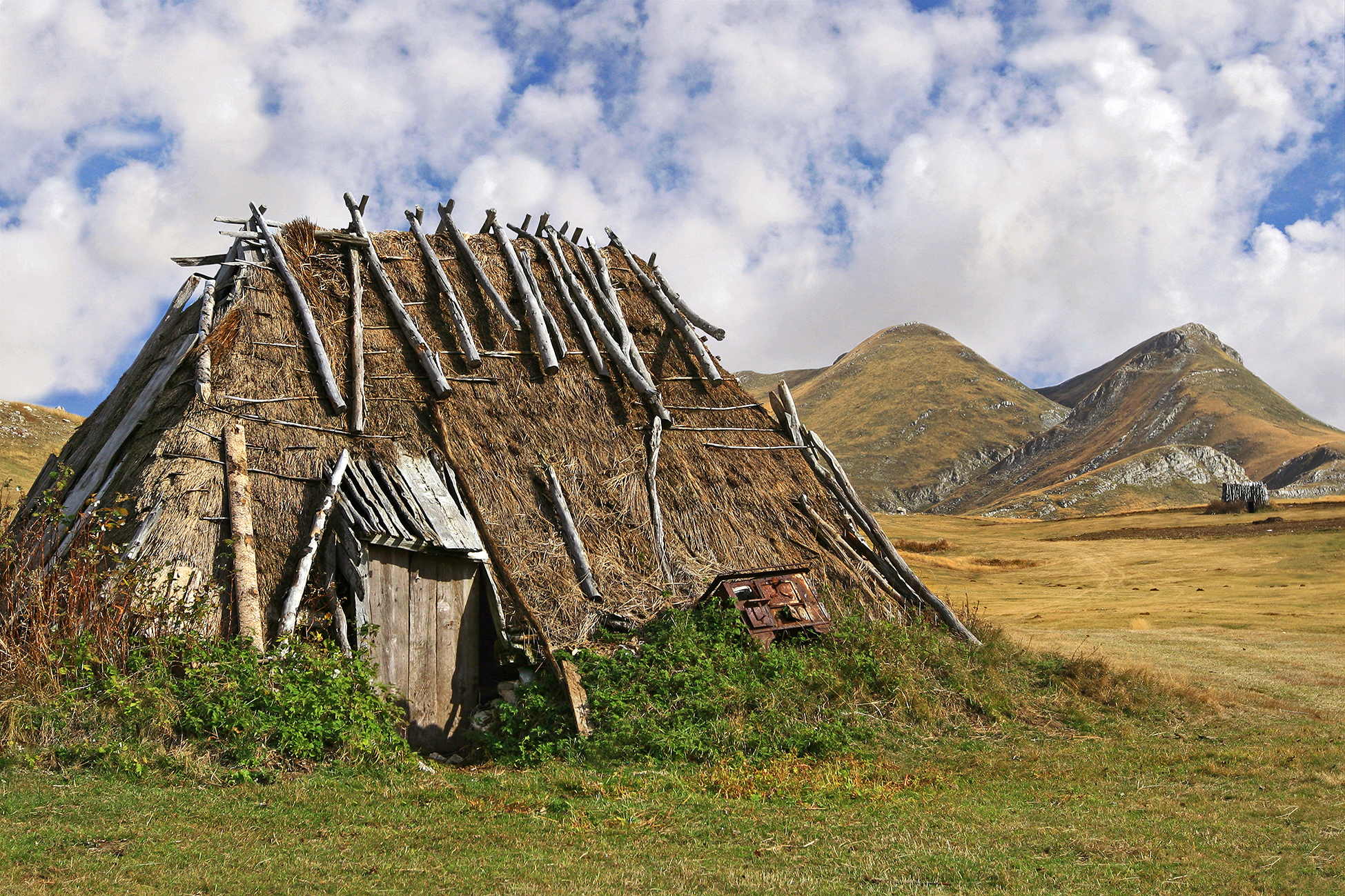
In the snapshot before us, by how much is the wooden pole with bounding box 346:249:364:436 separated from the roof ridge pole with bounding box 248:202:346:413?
0.17 metres

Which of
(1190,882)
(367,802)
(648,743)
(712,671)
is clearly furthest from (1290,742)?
(367,802)

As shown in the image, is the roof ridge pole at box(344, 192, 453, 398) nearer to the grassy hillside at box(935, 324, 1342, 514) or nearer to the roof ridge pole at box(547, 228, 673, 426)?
the roof ridge pole at box(547, 228, 673, 426)

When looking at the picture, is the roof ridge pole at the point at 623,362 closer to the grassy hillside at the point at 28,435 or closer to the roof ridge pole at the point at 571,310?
the roof ridge pole at the point at 571,310

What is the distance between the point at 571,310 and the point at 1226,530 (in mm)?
39890

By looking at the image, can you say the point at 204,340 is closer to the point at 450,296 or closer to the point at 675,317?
the point at 450,296

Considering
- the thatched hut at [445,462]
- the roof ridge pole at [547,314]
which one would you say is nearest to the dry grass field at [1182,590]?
the thatched hut at [445,462]

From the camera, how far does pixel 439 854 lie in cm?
600

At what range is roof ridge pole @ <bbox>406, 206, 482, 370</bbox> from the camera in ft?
40.0

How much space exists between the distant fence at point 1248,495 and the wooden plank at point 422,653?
52.3 m

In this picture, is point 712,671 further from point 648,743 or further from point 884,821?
point 884,821

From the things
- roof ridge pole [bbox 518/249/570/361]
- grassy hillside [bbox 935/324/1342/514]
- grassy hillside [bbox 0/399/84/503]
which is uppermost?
grassy hillside [bbox 935/324/1342/514]

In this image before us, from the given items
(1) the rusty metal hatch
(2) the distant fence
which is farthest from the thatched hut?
(2) the distant fence

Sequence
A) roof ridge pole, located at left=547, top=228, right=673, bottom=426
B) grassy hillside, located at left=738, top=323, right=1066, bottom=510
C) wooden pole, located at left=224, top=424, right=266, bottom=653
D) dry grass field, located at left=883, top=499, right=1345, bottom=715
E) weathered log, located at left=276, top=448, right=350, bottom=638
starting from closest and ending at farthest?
wooden pole, located at left=224, top=424, right=266, bottom=653
weathered log, located at left=276, top=448, right=350, bottom=638
roof ridge pole, located at left=547, top=228, right=673, bottom=426
dry grass field, located at left=883, top=499, right=1345, bottom=715
grassy hillside, located at left=738, top=323, right=1066, bottom=510

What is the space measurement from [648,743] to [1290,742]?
22.7 ft
